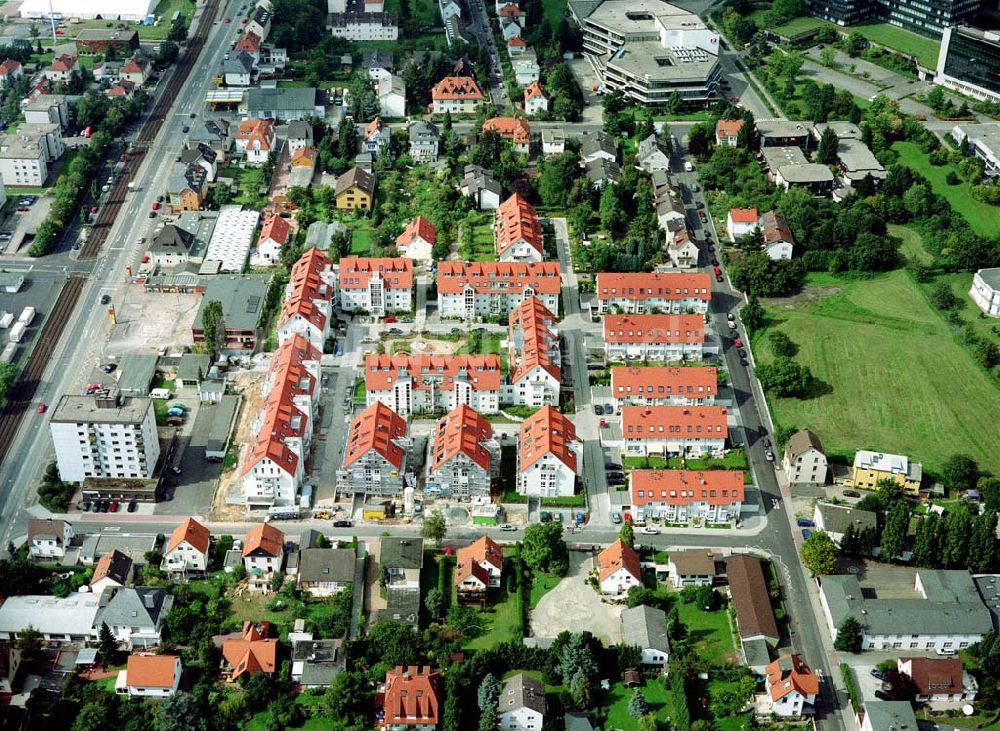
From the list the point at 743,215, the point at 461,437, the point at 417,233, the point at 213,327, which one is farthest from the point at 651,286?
the point at 213,327

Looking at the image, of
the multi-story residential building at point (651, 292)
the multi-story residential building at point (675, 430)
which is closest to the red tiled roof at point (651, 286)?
the multi-story residential building at point (651, 292)

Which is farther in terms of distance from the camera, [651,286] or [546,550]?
[651,286]

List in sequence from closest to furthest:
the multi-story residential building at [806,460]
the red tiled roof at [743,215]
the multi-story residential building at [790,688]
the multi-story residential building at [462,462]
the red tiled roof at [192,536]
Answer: the multi-story residential building at [790,688] → the red tiled roof at [192,536] → the multi-story residential building at [462,462] → the multi-story residential building at [806,460] → the red tiled roof at [743,215]

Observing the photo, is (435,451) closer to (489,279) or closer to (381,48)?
(489,279)

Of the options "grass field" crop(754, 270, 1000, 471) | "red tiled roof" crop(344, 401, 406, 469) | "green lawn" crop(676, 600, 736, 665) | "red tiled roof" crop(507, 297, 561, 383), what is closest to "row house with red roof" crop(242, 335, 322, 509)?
"red tiled roof" crop(344, 401, 406, 469)

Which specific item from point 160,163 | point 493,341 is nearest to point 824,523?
point 493,341

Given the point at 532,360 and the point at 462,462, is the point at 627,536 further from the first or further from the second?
the point at 532,360

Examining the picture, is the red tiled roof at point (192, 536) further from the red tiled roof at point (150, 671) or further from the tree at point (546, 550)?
the tree at point (546, 550)

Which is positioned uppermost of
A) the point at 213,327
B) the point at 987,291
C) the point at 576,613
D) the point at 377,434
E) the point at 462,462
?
the point at 377,434
